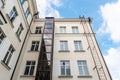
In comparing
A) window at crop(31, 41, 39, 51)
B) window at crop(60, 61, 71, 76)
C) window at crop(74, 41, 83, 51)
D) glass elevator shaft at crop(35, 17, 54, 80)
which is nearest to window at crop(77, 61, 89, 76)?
window at crop(60, 61, 71, 76)

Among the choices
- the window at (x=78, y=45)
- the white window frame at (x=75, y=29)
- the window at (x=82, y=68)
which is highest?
the white window frame at (x=75, y=29)

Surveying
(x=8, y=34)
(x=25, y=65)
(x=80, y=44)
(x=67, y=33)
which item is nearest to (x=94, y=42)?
(x=80, y=44)

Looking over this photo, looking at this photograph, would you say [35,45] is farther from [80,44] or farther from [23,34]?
[80,44]

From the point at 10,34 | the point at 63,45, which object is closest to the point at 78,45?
the point at 63,45

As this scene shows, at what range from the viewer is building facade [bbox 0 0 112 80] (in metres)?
10.1

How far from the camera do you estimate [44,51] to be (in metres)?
12.6

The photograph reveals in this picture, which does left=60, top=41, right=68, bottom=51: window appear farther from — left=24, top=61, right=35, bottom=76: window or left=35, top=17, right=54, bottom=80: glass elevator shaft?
left=24, top=61, right=35, bottom=76: window

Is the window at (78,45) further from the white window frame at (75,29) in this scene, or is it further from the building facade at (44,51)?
the white window frame at (75,29)

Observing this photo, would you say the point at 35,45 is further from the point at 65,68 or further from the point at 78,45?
the point at 78,45

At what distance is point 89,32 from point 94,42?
1.83 metres

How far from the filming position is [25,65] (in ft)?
39.8

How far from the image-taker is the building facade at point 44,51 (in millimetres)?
10125

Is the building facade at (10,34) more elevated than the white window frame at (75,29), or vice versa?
the white window frame at (75,29)

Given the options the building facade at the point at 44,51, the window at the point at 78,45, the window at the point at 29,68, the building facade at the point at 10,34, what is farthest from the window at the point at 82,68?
the building facade at the point at 10,34
